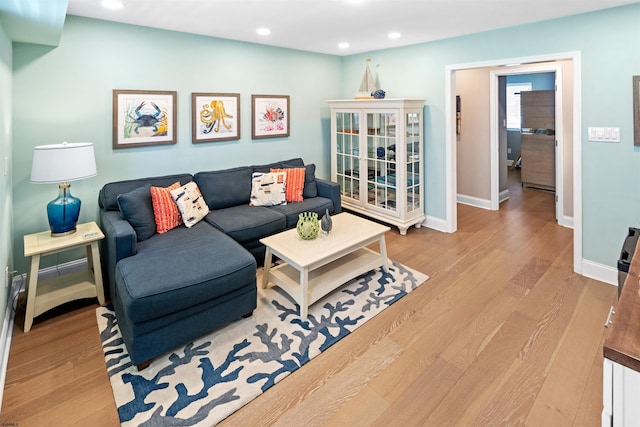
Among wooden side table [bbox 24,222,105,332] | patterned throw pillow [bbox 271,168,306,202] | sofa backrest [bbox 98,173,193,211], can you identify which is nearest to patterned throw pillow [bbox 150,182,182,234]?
sofa backrest [bbox 98,173,193,211]

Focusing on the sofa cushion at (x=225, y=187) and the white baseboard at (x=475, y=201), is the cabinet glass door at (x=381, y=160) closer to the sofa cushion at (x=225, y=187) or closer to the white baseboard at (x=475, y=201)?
the sofa cushion at (x=225, y=187)

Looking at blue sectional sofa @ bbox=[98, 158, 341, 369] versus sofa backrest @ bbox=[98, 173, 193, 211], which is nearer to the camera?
blue sectional sofa @ bbox=[98, 158, 341, 369]

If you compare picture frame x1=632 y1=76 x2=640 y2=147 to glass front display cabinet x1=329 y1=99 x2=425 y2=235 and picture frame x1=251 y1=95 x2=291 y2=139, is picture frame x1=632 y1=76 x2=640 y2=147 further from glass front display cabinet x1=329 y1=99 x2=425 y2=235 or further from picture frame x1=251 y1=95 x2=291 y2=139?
picture frame x1=251 y1=95 x2=291 y2=139

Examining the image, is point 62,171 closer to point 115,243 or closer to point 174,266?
point 115,243

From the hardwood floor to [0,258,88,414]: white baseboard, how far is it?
5 cm

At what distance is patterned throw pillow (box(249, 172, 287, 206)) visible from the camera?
388 centimetres

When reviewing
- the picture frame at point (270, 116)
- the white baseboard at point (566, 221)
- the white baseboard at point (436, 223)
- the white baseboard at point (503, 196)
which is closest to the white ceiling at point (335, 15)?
the picture frame at point (270, 116)

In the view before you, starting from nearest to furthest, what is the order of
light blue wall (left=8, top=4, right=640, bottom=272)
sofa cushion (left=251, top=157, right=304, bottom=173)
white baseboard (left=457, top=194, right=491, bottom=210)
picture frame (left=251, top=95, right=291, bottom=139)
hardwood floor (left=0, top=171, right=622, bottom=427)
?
1. hardwood floor (left=0, top=171, right=622, bottom=427)
2. light blue wall (left=8, top=4, right=640, bottom=272)
3. sofa cushion (left=251, top=157, right=304, bottom=173)
4. picture frame (left=251, top=95, right=291, bottom=139)
5. white baseboard (left=457, top=194, right=491, bottom=210)

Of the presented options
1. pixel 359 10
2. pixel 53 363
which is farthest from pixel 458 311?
pixel 53 363

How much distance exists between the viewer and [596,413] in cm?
174

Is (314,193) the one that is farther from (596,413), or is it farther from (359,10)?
(596,413)

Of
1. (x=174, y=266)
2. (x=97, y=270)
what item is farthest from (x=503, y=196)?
(x=97, y=270)

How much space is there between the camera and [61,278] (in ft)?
9.37

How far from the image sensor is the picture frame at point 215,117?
3771mm
